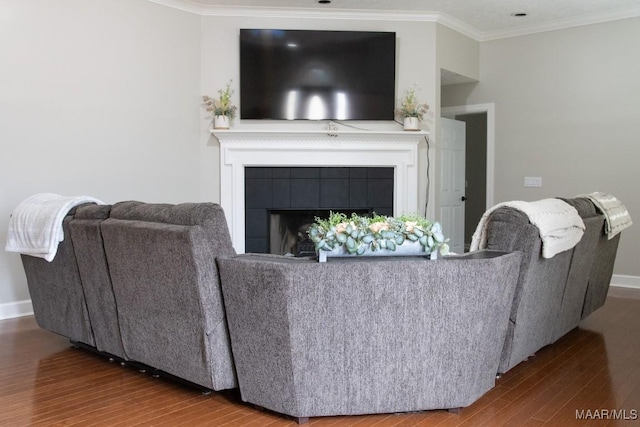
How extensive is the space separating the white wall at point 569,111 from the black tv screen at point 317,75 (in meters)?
1.62

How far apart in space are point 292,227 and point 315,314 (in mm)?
4063

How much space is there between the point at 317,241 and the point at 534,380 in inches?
59.4

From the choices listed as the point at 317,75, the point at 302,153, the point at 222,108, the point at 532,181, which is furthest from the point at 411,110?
the point at 222,108

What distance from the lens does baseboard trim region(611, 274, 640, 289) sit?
6.09 meters

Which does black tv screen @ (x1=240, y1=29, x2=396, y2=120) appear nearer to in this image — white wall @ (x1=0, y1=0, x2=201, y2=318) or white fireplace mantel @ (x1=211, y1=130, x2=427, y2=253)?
white fireplace mantel @ (x1=211, y1=130, x2=427, y2=253)

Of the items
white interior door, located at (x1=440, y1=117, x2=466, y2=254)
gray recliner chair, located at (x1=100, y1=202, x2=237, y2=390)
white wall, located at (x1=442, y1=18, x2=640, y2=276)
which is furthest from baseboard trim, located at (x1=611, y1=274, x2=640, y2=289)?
gray recliner chair, located at (x1=100, y1=202, x2=237, y2=390)

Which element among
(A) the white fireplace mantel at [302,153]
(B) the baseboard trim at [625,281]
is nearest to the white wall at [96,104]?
(A) the white fireplace mantel at [302,153]

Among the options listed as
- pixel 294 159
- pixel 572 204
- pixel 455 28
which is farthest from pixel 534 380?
pixel 455 28

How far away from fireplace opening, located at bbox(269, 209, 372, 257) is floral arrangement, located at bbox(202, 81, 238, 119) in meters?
1.13

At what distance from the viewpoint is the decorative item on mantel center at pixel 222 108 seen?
5961 millimetres

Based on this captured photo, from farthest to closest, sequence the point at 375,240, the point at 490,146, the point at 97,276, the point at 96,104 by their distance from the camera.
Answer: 1. the point at 490,146
2. the point at 96,104
3. the point at 97,276
4. the point at 375,240

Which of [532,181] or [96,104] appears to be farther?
[532,181]

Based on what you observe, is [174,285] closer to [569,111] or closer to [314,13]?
[314,13]

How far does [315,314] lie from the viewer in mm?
2408
